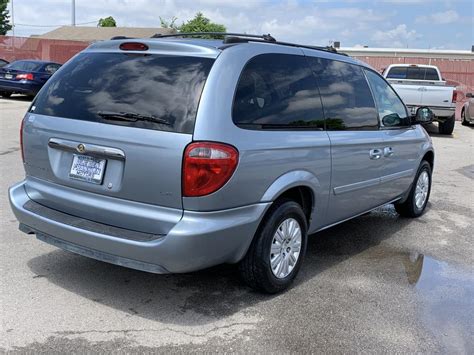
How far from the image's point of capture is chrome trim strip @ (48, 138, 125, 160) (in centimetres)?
347

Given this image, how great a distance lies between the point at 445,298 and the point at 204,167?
2.30 metres

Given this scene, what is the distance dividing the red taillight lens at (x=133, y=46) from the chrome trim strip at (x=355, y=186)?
1.94 meters

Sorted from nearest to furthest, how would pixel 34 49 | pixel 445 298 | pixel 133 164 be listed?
pixel 133 164 → pixel 445 298 → pixel 34 49

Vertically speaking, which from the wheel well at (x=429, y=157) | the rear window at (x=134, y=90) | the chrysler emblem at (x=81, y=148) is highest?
the rear window at (x=134, y=90)

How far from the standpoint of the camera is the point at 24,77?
1878cm

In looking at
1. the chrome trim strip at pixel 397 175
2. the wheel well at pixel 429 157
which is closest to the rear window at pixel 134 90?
the chrome trim strip at pixel 397 175

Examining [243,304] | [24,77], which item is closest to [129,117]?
[243,304]

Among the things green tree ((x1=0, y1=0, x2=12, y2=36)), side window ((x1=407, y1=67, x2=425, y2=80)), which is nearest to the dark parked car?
side window ((x1=407, y1=67, x2=425, y2=80))

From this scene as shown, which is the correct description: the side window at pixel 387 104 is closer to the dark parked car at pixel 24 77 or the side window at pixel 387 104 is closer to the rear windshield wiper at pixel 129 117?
the rear windshield wiper at pixel 129 117

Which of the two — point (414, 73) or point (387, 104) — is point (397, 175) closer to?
point (387, 104)

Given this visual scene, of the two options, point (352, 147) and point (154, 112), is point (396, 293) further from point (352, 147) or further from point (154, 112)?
point (154, 112)

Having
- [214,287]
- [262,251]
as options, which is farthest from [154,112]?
[214,287]

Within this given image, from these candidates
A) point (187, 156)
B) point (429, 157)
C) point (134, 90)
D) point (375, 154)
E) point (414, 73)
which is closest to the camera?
point (187, 156)

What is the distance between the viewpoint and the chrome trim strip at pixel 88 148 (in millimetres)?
3467
